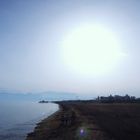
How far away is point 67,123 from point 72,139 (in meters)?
16.8

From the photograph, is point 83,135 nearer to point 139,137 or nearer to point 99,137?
point 99,137

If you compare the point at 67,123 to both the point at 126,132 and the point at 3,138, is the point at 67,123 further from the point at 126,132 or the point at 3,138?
the point at 126,132

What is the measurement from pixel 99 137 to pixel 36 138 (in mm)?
9456

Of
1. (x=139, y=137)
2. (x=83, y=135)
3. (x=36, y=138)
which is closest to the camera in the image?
(x=139, y=137)

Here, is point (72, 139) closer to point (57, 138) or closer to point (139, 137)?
point (57, 138)

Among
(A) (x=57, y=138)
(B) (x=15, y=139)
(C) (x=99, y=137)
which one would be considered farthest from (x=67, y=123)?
(C) (x=99, y=137)

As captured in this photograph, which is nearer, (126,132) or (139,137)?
(139,137)

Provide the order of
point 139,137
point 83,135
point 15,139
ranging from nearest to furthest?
point 139,137 → point 83,135 → point 15,139

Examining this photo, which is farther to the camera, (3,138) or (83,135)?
(3,138)

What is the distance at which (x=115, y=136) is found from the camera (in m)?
28.8

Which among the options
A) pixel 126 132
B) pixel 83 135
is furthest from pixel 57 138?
pixel 126 132

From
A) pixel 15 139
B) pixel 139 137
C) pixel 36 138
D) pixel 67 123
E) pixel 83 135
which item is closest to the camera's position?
pixel 139 137

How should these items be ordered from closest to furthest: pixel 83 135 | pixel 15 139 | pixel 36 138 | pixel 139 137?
pixel 139 137 → pixel 83 135 → pixel 36 138 → pixel 15 139

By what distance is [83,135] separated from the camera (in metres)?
30.2
